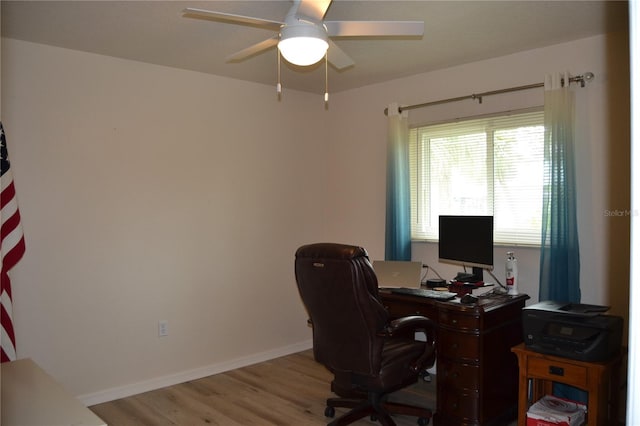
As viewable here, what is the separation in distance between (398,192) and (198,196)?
1.62 m

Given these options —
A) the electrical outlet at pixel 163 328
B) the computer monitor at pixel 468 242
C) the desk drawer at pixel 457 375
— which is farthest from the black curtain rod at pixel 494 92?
the electrical outlet at pixel 163 328

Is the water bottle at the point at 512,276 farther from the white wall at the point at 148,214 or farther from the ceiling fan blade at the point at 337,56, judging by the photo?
the white wall at the point at 148,214

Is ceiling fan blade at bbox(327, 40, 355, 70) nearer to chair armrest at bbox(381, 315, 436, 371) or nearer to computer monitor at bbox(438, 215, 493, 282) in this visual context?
computer monitor at bbox(438, 215, 493, 282)

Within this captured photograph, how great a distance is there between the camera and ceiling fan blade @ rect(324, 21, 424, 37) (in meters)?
2.33

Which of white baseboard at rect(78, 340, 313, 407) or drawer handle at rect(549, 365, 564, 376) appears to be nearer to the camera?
drawer handle at rect(549, 365, 564, 376)

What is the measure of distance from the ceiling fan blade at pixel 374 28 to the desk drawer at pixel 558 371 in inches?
72.3

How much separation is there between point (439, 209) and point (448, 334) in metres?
1.33

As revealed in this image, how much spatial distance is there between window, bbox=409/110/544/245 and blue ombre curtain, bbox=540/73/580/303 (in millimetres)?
198

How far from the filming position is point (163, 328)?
384 cm

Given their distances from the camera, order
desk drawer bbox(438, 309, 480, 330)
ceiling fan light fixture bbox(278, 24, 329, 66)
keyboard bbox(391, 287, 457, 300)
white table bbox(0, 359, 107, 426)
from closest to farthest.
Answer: white table bbox(0, 359, 107, 426)
ceiling fan light fixture bbox(278, 24, 329, 66)
desk drawer bbox(438, 309, 480, 330)
keyboard bbox(391, 287, 457, 300)

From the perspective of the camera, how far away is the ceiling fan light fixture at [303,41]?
2307 millimetres

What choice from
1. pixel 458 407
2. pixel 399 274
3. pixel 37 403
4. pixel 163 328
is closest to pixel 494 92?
pixel 399 274

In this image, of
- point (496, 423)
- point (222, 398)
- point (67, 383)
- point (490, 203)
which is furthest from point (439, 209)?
point (67, 383)

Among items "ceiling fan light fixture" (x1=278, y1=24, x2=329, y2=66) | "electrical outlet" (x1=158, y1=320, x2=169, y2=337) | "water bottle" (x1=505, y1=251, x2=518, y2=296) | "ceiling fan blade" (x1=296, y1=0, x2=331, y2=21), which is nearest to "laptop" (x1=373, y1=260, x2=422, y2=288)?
"water bottle" (x1=505, y1=251, x2=518, y2=296)
